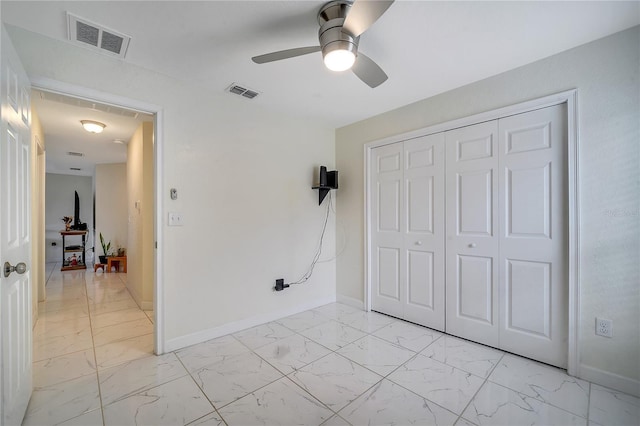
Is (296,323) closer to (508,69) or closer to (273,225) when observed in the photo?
(273,225)

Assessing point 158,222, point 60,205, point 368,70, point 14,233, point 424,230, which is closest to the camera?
point 14,233

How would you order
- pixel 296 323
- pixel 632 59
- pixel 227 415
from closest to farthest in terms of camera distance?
pixel 227 415, pixel 632 59, pixel 296 323

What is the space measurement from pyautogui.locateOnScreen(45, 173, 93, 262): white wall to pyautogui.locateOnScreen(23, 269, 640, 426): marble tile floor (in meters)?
5.72

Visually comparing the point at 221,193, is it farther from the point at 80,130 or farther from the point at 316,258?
the point at 80,130

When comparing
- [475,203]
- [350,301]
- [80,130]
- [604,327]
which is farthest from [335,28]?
[80,130]

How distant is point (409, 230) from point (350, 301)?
1.24 meters

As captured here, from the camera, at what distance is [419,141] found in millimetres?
2850

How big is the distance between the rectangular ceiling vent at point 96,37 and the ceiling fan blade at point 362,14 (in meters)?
1.50

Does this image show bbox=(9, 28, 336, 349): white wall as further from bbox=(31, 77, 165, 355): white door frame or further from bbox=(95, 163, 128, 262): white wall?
bbox=(95, 163, 128, 262): white wall

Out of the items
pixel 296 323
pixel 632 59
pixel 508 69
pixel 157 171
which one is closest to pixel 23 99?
pixel 157 171

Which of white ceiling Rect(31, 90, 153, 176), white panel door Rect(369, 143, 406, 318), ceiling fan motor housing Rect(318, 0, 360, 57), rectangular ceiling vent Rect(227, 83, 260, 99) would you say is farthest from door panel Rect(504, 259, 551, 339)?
white ceiling Rect(31, 90, 153, 176)

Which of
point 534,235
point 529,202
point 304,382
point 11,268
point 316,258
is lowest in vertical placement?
point 304,382

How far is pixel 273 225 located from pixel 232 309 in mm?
953

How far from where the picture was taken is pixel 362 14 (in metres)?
1.35
